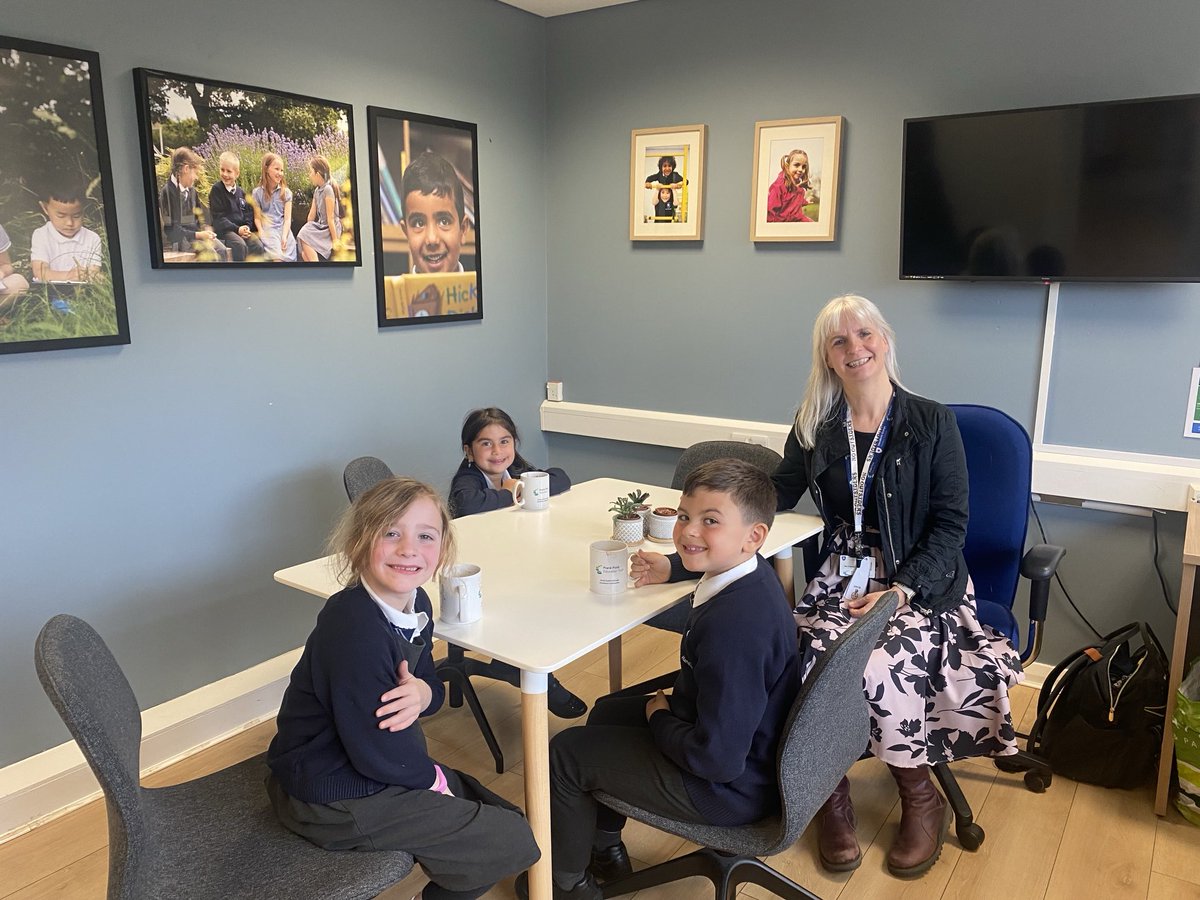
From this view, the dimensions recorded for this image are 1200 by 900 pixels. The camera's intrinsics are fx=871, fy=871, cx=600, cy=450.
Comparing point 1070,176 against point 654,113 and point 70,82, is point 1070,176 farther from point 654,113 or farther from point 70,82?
point 70,82

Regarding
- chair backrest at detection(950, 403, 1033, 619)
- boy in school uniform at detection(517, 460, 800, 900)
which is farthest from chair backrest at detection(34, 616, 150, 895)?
chair backrest at detection(950, 403, 1033, 619)

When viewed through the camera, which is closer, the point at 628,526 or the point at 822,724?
the point at 822,724

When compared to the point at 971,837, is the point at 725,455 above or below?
above

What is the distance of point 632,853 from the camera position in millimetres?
2207

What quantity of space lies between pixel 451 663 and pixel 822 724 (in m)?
1.42

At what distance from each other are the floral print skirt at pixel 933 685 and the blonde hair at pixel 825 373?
0.51 m

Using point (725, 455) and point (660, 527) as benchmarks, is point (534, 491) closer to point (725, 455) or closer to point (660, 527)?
point (660, 527)

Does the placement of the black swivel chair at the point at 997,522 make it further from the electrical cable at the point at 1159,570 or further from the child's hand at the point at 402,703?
the child's hand at the point at 402,703

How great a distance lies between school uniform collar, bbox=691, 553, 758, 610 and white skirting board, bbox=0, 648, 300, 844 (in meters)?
1.72

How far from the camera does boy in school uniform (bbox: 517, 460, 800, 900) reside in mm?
1573

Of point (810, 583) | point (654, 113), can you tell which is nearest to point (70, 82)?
point (654, 113)

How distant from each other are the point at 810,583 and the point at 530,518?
0.79 metres

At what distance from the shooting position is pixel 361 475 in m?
2.58

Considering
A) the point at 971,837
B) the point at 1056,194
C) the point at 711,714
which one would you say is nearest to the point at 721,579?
the point at 711,714
